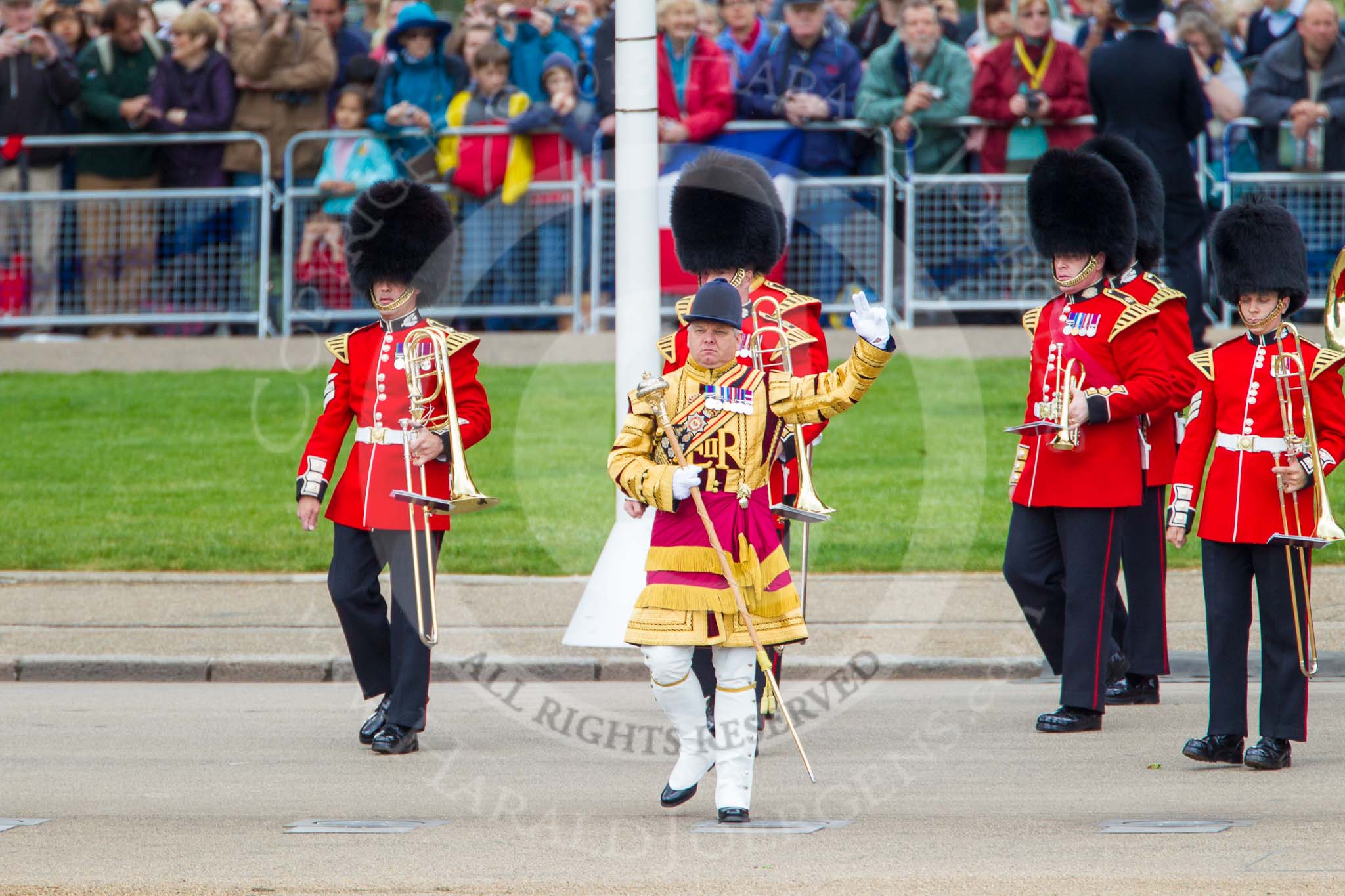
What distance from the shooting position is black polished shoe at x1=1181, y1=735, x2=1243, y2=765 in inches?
290

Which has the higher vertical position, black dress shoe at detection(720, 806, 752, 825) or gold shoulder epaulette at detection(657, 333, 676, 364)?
Answer: gold shoulder epaulette at detection(657, 333, 676, 364)

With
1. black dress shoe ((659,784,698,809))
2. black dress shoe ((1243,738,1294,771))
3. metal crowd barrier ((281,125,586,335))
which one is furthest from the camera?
metal crowd barrier ((281,125,586,335))

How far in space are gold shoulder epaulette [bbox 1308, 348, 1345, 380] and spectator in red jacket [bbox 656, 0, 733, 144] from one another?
8.16m

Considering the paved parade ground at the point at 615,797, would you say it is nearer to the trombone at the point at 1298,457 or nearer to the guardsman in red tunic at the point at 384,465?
the guardsman in red tunic at the point at 384,465

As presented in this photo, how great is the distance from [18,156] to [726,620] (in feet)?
37.0

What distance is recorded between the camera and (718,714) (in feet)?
21.7

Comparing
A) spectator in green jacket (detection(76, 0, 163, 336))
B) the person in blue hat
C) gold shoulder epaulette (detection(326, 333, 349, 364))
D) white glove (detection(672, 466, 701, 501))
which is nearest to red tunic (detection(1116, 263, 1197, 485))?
white glove (detection(672, 466, 701, 501))

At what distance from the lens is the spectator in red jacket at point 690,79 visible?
1495 cm

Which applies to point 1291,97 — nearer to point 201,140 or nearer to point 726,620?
point 201,140

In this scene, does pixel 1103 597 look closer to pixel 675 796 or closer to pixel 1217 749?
pixel 1217 749

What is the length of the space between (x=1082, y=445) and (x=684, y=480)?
2.33 m

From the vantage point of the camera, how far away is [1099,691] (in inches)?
317

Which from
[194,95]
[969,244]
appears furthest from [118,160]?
[969,244]

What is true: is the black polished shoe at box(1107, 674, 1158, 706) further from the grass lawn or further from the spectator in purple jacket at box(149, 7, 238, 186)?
the spectator in purple jacket at box(149, 7, 238, 186)
